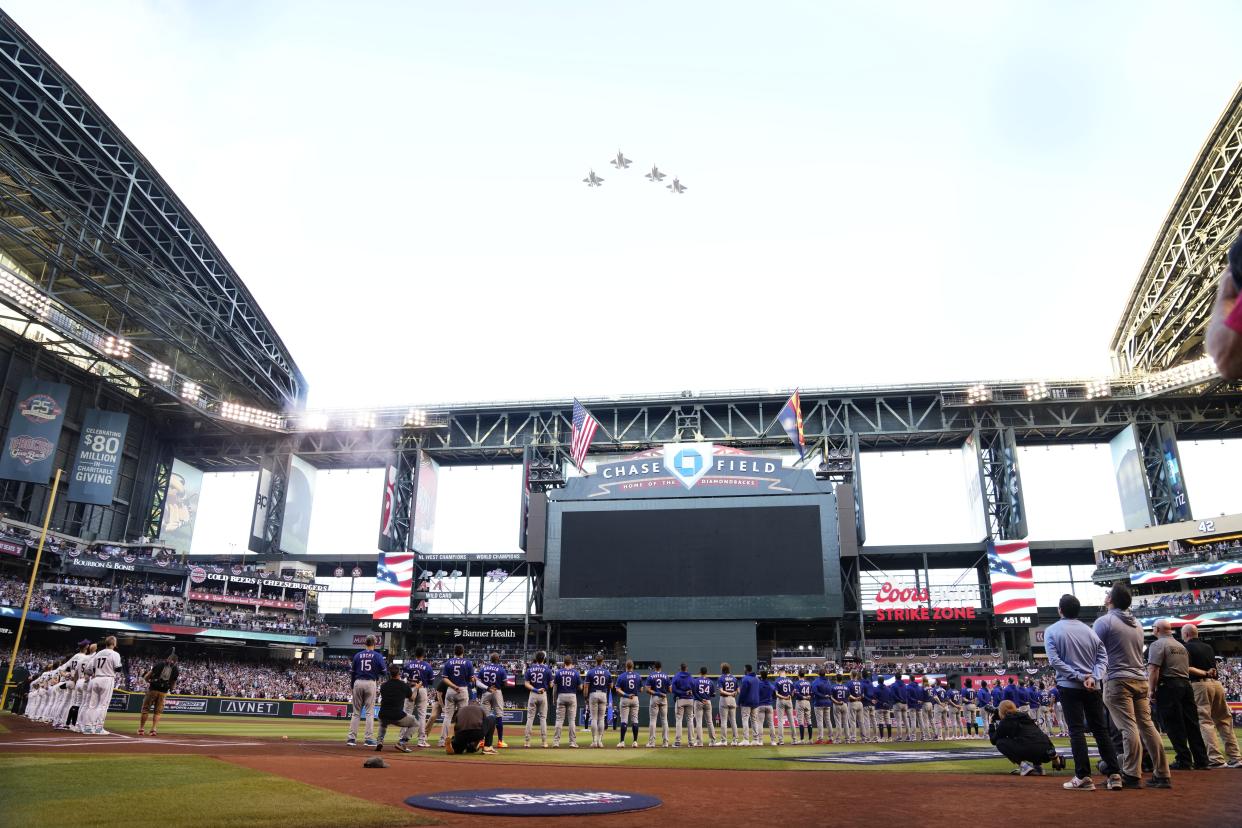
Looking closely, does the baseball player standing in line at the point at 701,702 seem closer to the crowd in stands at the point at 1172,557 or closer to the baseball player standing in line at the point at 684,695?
the baseball player standing in line at the point at 684,695

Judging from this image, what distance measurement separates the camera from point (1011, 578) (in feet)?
169

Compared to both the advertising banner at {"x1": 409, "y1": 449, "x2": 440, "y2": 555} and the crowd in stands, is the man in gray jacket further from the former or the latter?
the advertising banner at {"x1": 409, "y1": 449, "x2": 440, "y2": 555}

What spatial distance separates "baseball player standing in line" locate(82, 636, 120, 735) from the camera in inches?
665

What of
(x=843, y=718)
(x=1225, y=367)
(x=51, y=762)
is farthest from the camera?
(x=843, y=718)

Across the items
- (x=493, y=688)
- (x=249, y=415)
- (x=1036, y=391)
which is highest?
(x=1036, y=391)

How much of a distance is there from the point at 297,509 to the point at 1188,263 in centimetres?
6448

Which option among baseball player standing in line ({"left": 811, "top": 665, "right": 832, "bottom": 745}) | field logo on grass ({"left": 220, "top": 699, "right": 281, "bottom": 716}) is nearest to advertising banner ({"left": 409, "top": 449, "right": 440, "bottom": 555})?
field logo on grass ({"left": 220, "top": 699, "right": 281, "bottom": 716})

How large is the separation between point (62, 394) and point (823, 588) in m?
48.5

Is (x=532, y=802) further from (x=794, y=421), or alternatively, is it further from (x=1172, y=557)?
(x=1172, y=557)

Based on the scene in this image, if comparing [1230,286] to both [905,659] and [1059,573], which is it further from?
[1059,573]

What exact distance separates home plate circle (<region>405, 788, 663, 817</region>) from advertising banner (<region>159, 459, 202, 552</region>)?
64.0m

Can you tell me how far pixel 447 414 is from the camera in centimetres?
6266

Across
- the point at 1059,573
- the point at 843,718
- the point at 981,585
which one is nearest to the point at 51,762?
the point at 843,718

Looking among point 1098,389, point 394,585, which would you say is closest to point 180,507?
point 394,585
